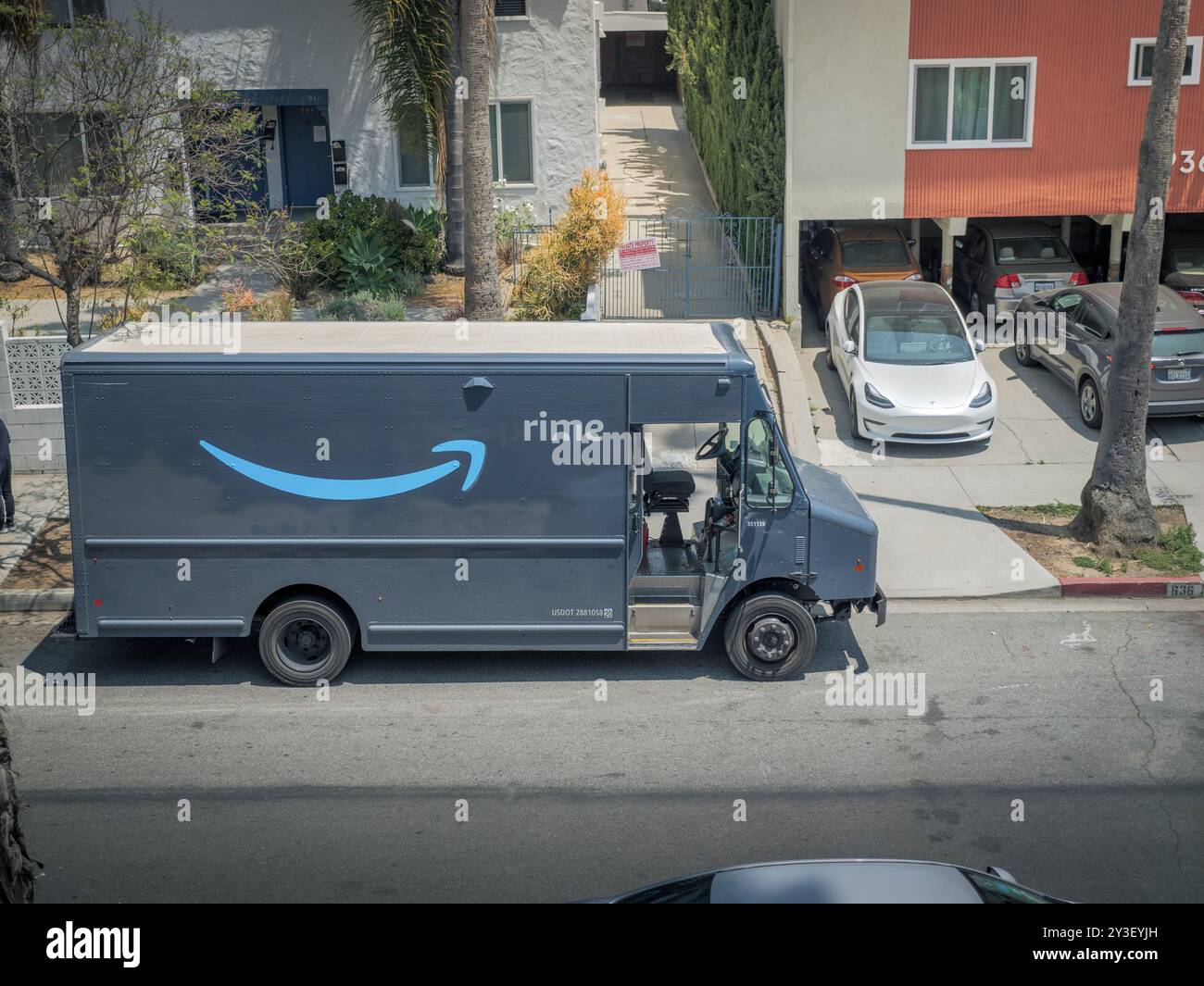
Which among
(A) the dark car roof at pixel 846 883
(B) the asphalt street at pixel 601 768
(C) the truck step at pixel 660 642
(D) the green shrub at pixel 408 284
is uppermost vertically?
(D) the green shrub at pixel 408 284

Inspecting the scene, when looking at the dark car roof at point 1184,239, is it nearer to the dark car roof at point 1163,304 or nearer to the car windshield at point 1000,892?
the dark car roof at point 1163,304

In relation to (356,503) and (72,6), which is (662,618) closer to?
(356,503)

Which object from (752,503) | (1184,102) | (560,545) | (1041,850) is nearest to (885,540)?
(752,503)

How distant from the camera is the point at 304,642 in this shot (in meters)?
11.1

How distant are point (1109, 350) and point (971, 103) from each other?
5262mm

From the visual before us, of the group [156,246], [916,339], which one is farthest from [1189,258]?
[156,246]

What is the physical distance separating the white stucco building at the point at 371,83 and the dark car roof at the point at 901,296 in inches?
310

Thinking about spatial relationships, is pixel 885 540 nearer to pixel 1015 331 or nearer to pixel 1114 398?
pixel 1114 398

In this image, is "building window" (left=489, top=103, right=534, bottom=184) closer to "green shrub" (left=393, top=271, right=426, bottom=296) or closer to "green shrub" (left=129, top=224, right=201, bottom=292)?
"green shrub" (left=393, top=271, right=426, bottom=296)

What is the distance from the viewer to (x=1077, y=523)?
14.3m

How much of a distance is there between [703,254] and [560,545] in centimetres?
1250

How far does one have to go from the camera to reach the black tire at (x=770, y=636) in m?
11.0

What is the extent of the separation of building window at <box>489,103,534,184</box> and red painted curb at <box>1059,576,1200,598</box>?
14.9m

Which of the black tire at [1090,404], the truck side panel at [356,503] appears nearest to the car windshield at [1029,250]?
the black tire at [1090,404]
